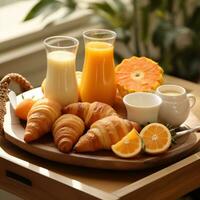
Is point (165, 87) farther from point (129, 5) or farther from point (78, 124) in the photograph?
point (129, 5)

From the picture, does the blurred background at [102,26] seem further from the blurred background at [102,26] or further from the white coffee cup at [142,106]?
the white coffee cup at [142,106]

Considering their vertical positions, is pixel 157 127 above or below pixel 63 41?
below

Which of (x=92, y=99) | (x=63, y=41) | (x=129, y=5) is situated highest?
(x=63, y=41)

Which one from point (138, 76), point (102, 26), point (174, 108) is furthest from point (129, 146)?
point (102, 26)

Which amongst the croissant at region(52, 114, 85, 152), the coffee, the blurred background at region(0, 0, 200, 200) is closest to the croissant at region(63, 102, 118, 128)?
the croissant at region(52, 114, 85, 152)

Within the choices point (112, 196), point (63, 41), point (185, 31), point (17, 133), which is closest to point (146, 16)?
point (185, 31)

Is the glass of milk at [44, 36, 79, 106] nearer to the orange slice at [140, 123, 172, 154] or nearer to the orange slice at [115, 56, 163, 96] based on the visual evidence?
the orange slice at [115, 56, 163, 96]
